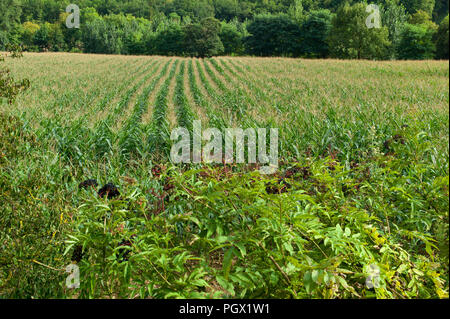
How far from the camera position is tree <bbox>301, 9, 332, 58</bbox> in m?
27.4

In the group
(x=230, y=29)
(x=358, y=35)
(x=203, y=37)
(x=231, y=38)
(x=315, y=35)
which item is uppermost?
Result: (x=230, y=29)

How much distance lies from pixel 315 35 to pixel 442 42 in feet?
105

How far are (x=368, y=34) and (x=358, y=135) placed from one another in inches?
568

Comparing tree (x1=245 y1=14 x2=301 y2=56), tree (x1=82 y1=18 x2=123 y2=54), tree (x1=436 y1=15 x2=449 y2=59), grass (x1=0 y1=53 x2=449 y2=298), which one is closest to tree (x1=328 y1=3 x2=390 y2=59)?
grass (x1=0 y1=53 x2=449 y2=298)

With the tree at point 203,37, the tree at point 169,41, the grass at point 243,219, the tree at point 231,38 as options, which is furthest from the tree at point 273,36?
the grass at point 243,219

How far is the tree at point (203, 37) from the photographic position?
90.1 feet

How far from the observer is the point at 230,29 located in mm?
34906

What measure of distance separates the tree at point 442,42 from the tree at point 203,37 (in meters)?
28.1

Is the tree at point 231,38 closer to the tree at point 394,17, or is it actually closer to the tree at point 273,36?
the tree at point 273,36

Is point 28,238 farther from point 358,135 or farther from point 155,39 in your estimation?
point 155,39

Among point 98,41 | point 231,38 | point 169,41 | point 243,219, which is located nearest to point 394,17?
point 243,219

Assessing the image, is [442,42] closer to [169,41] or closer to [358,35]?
[358,35]

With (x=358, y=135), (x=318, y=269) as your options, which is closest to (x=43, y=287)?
(x=318, y=269)
